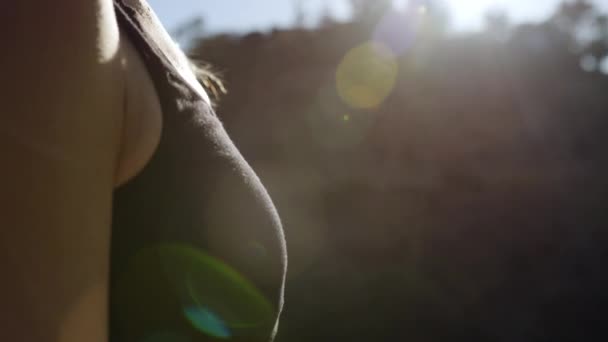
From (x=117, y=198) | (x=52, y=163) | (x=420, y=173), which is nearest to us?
(x=52, y=163)

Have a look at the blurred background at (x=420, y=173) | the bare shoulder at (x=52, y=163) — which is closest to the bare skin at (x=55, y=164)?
the bare shoulder at (x=52, y=163)

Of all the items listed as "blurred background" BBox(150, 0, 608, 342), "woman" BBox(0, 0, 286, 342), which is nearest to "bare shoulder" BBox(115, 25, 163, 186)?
"woman" BBox(0, 0, 286, 342)

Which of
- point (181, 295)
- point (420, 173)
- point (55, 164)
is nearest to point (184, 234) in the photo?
point (181, 295)

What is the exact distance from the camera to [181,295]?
2.31 feet

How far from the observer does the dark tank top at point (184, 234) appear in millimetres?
669

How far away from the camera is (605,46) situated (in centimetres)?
1292

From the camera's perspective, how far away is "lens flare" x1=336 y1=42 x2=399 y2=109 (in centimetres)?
1015

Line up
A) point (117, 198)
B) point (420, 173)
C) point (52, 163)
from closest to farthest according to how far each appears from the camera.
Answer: point (52, 163) → point (117, 198) → point (420, 173)


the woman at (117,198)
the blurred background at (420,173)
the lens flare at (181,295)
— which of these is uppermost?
the woman at (117,198)

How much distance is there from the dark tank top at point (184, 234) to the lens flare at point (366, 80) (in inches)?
370

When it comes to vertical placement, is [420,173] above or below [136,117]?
below

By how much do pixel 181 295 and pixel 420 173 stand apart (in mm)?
9295

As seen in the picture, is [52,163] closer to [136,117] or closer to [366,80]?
[136,117]

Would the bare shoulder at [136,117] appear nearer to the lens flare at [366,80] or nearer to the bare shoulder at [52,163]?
the bare shoulder at [52,163]
